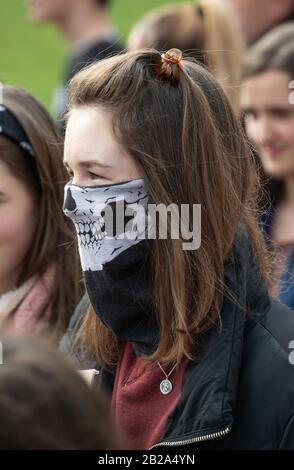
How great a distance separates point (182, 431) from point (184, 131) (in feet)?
2.38

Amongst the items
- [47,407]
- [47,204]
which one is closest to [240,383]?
[47,407]

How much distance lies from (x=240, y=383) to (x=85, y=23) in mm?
3771

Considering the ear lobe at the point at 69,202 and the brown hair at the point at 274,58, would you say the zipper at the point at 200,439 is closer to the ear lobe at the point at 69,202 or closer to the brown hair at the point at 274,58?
the ear lobe at the point at 69,202

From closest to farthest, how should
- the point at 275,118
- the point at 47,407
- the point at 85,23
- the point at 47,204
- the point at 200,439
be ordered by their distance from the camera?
the point at 47,407
the point at 200,439
the point at 47,204
the point at 275,118
the point at 85,23

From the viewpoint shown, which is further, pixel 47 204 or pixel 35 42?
pixel 35 42

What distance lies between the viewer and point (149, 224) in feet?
7.88

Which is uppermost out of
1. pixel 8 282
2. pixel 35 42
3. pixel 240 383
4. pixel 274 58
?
pixel 35 42

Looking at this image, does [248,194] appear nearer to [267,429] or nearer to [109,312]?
[109,312]

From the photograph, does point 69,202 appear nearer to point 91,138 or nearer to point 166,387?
point 91,138

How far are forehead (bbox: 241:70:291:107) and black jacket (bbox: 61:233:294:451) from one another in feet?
5.94

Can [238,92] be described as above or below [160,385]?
above

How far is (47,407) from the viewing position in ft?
4.69

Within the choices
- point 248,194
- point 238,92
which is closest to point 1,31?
point 238,92
